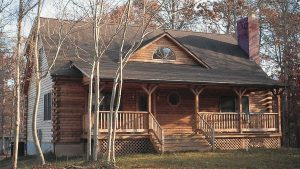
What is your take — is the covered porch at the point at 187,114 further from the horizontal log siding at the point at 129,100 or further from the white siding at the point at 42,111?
the white siding at the point at 42,111

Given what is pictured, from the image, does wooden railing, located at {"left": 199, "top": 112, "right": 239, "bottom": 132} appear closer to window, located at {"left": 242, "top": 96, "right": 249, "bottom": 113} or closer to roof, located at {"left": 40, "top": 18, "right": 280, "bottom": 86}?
roof, located at {"left": 40, "top": 18, "right": 280, "bottom": 86}

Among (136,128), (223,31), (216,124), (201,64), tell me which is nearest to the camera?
(136,128)

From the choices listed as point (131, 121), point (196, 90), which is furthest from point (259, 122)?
point (131, 121)

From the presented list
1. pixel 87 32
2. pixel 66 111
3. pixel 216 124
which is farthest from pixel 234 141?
pixel 87 32

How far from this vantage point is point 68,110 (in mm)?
23406

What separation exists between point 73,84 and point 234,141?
8792mm

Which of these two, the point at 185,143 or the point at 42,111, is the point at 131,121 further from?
the point at 42,111

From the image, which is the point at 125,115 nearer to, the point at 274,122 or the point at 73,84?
the point at 73,84

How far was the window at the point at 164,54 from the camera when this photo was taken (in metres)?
26.6

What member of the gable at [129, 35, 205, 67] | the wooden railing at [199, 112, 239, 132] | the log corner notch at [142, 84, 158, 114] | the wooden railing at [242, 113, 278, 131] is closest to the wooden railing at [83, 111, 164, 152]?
the log corner notch at [142, 84, 158, 114]

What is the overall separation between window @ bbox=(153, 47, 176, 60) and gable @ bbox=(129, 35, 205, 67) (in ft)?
0.50

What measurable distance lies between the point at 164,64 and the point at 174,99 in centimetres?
207

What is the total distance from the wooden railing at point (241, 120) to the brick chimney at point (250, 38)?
6211 millimetres

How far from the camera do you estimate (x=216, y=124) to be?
2445 centimetres
